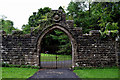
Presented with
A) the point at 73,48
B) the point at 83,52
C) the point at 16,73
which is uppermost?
the point at 73,48

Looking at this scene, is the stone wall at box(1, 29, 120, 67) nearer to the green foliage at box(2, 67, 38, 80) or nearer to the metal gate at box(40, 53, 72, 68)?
the metal gate at box(40, 53, 72, 68)

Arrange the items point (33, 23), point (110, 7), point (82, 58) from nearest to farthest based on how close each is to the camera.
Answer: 1. point (110, 7)
2. point (82, 58)
3. point (33, 23)

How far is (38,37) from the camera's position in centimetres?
1116

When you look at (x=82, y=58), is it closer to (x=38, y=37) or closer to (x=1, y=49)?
(x=38, y=37)

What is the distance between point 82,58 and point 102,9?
17.2 feet

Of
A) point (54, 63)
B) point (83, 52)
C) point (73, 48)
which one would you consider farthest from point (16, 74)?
point (54, 63)

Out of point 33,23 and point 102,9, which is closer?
point 102,9

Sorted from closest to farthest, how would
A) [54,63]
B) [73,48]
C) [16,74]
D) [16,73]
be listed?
[16,74] < [16,73] < [73,48] < [54,63]

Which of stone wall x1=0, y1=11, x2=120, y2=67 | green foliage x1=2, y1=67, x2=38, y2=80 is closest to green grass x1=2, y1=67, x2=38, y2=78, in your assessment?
green foliage x1=2, y1=67, x2=38, y2=80

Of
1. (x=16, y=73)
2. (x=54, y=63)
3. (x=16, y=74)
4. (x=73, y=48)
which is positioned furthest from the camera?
(x=54, y=63)

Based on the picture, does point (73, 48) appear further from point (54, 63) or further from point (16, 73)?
point (54, 63)

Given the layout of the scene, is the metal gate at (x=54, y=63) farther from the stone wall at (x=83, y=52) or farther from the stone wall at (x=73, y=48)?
the stone wall at (x=83, y=52)

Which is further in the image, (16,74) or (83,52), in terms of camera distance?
(83,52)

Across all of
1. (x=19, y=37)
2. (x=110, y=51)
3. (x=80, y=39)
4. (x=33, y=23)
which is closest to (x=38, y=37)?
(x=19, y=37)
